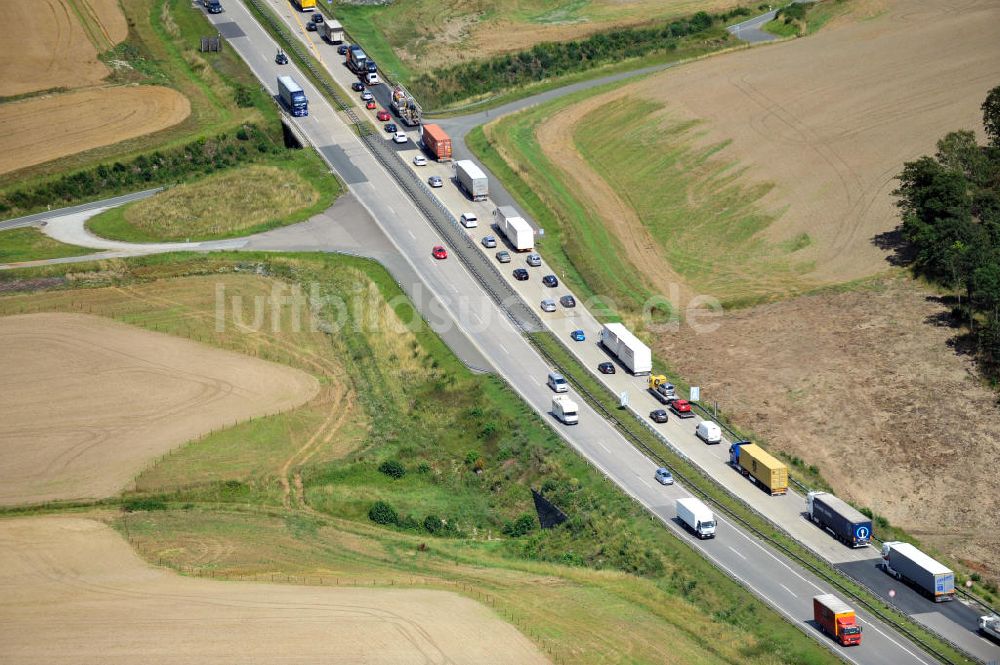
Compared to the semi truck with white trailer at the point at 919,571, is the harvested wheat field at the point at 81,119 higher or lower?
higher

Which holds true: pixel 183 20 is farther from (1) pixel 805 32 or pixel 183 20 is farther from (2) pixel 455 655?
(2) pixel 455 655

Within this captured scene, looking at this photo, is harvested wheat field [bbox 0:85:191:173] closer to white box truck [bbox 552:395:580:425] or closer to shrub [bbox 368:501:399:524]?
white box truck [bbox 552:395:580:425]

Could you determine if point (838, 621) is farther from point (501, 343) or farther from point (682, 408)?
point (501, 343)

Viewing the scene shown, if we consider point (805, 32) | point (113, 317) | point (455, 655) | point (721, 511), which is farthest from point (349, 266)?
point (805, 32)

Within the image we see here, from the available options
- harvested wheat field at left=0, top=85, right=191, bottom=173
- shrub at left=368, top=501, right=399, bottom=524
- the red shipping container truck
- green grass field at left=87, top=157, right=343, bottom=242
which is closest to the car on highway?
shrub at left=368, top=501, right=399, bottom=524

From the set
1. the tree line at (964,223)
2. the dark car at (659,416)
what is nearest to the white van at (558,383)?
the dark car at (659,416)

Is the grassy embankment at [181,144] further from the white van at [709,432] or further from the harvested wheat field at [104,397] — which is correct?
the white van at [709,432]

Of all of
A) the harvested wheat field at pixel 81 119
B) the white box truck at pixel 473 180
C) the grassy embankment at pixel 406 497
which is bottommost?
the grassy embankment at pixel 406 497
